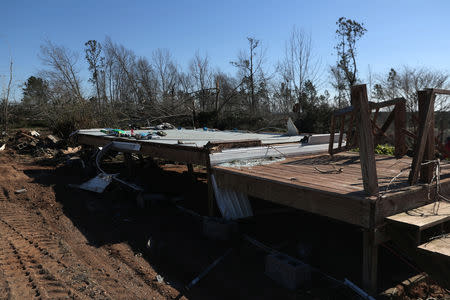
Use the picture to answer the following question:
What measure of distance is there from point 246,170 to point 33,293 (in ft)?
9.05

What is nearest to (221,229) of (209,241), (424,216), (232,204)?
(209,241)

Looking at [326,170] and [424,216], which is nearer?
[424,216]

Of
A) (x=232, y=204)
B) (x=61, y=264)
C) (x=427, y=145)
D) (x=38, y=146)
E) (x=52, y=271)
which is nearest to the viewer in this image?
(x=427, y=145)

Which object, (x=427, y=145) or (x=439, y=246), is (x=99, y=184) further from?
(x=439, y=246)

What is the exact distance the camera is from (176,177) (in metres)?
8.47

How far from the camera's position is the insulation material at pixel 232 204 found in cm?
459

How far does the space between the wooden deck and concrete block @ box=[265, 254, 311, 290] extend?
59 centimetres

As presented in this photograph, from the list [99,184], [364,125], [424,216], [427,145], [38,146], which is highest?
[364,125]

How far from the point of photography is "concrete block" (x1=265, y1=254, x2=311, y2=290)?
324 centimetres

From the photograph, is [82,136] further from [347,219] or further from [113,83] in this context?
[113,83]

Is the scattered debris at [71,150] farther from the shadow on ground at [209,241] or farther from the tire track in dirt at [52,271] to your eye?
the tire track in dirt at [52,271]

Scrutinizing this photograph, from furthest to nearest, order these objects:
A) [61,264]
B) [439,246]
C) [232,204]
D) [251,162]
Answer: [251,162] < [232,204] < [61,264] < [439,246]

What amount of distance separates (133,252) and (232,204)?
149cm

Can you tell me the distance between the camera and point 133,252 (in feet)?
14.2
